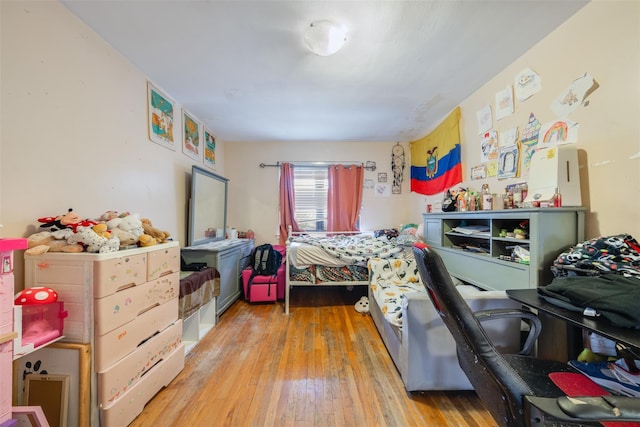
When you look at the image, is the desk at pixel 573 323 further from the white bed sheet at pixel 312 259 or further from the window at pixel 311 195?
the window at pixel 311 195

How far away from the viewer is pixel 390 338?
1873 millimetres

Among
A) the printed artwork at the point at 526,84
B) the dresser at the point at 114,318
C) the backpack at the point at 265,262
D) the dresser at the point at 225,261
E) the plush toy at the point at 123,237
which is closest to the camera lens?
the dresser at the point at 114,318

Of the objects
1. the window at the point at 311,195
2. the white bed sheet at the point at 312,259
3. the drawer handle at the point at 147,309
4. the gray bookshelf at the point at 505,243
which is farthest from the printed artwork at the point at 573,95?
the drawer handle at the point at 147,309

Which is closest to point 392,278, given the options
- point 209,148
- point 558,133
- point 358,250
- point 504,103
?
point 358,250

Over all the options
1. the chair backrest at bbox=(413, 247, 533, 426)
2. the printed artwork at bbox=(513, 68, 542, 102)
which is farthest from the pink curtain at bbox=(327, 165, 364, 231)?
the chair backrest at bbox=(413, 247, 533, 426)

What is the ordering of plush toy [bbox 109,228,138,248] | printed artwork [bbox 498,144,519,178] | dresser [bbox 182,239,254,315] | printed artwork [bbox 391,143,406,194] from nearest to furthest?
plush toy [bbox 109,228,138,248] → printed artwork [bbox 498,144,519,178] → dresser [bbox 182,239,254,315] → printed artwork [bbox 391,143,406,194]

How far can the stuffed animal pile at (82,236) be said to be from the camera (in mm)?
1210

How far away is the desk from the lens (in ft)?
2.58

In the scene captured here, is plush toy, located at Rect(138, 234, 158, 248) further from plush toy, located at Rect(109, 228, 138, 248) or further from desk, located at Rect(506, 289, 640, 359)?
desk, located at Rect(506, 289, 640, 359)

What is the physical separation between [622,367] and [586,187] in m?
1.01

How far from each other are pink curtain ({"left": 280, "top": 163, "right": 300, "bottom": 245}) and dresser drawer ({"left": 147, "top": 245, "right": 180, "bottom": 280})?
222cm

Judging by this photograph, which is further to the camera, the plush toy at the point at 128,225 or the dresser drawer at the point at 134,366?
the plush toy at the point at 128,225

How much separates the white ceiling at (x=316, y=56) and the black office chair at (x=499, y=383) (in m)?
1.53

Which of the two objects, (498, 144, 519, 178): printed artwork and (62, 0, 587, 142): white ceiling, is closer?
(62, 0, 587, 142): white ceiling
